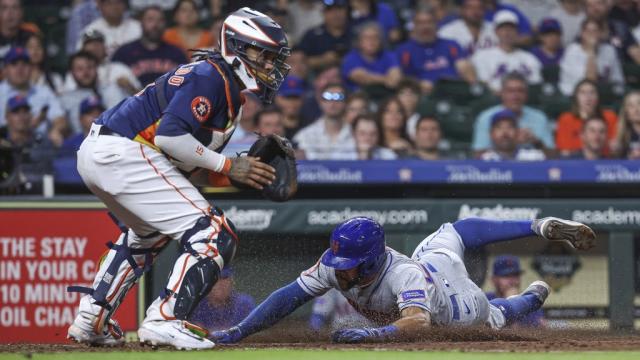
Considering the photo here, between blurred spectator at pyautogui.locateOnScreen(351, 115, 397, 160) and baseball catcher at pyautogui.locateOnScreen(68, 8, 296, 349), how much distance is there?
12.4 ft

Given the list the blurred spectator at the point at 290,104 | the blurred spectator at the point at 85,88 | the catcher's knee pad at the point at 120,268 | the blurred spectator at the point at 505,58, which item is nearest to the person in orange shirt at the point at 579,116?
the blurred spectator at the point at 505,58

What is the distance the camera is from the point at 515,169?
30.6 feet

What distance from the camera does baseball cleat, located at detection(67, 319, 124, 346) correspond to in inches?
226

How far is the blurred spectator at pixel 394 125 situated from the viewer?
9844 mm

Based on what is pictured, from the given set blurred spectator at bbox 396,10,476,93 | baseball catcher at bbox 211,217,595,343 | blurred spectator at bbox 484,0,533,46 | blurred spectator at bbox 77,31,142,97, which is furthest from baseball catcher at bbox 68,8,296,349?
blurred spectator at bbox 484,0,533,46

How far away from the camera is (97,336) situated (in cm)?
583

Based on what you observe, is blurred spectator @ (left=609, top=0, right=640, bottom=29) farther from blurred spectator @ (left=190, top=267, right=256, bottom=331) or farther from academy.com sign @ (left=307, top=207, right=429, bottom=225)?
blurred spectator @ (left=190, top=267, right=256, bottom=331)

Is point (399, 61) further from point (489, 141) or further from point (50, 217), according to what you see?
point (50, 217)

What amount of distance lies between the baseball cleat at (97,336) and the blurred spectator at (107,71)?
15.4 feet

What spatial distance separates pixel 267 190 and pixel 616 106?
5667 millimetres

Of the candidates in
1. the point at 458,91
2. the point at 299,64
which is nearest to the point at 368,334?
the point at 458,91

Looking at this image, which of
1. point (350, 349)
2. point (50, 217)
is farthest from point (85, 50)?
point (350, 349)

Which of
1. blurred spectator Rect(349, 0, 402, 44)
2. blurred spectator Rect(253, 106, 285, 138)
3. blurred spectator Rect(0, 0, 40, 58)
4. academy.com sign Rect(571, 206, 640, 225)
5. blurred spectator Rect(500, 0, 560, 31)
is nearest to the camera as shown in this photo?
academy.com sign Rect(571, 206, 640, 225)

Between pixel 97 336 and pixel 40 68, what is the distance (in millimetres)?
5319
